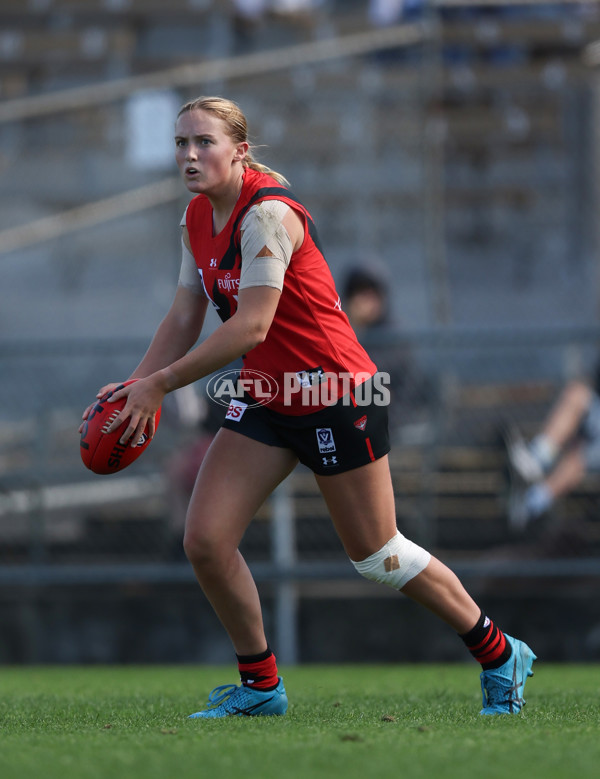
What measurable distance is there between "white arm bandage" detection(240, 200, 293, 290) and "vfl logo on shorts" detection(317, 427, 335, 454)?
486 mm

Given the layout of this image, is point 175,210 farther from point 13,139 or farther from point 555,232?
point 555,232

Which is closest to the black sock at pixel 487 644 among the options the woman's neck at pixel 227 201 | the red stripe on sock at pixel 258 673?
the red stripe on sock at pixel 258 673

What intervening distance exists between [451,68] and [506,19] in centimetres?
89

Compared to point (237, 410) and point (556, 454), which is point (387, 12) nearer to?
point (556, 454)

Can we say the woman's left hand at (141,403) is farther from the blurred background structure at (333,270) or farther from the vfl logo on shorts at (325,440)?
the blurred background structure at (333,270)

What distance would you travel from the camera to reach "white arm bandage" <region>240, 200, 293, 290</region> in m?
3.49

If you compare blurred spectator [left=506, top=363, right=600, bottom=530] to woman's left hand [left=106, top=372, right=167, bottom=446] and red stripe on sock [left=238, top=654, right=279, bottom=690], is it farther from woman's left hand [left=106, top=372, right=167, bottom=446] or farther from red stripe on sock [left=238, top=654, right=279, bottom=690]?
woman's left hand [left=106, top=372, right=167, bottom=446]

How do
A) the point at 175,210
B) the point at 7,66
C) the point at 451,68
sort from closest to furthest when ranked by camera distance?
the point at 175,210 → the point at 7,66 → the point at 451,68

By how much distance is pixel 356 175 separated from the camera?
9414 millimetres

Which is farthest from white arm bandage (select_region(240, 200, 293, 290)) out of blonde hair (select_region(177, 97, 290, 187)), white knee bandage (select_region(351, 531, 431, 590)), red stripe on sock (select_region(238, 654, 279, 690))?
red stripe on sock (select_region(238, 654, 279, 690))

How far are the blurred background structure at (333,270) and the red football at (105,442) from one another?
3208 mm

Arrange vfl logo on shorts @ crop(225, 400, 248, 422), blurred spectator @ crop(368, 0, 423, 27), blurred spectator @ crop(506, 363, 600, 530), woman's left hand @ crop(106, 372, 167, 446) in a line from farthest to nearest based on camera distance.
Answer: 1. blurred spectator @ crop(368, 0, 423, 27)
2. blurred spectator @ crop(506, 363, 600, 530)
3. vfl logo on shorts @ crop(225, 400, 248, 422)
4. woman's left hand @ crop(106, 372, 167, 446)

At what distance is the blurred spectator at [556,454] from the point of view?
689 cm

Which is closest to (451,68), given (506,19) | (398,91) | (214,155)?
(506,19)
